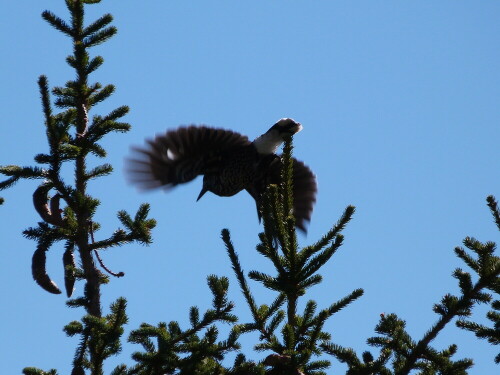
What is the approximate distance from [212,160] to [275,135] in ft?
2.34

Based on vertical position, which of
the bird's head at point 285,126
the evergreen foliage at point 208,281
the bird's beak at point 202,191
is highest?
the bird's head at point 285,126

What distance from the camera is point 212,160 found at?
7359mm

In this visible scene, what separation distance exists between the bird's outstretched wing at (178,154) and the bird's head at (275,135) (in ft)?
0.96

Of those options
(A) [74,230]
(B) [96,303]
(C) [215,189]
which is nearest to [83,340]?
(B) [96,303]

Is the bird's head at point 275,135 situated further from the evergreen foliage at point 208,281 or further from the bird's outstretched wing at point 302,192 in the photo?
the evergreen foliage at point 208,281

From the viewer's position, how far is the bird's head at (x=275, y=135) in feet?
22.6

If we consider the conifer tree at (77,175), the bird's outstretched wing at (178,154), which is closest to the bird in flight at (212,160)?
the bird's outstretched wing at (178,154)

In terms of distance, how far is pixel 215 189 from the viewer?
7.34 metres

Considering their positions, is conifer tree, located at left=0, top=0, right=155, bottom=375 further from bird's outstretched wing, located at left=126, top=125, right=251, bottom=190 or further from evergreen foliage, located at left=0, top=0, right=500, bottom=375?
bird's outstretched wing, located at left=126, top=125, right=251, bottom=190

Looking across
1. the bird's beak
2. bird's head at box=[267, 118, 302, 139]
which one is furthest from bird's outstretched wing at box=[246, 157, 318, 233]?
bird's head at box=[267, 118, 302, 139]

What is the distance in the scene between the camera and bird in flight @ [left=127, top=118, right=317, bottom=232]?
7.10 metres

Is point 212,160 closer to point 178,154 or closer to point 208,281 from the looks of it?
point 178,154

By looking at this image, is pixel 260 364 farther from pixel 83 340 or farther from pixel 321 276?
pixel 83 340

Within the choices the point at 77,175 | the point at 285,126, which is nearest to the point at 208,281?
the point at 77,175
